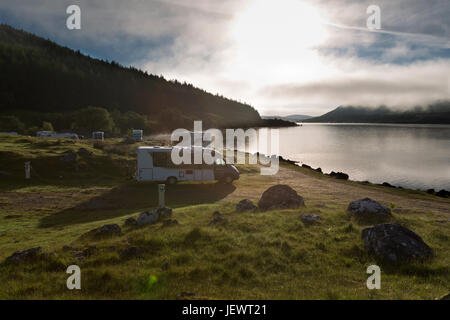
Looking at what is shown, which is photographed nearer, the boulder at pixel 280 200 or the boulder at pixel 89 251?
the boulder at pixel 89 251

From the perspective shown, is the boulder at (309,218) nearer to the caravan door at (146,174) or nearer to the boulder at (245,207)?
the boulder at (245,207)

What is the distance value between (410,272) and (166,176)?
636 inches

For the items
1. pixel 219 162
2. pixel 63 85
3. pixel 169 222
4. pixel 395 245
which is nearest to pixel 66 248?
pixel 169 222

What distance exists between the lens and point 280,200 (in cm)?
1266

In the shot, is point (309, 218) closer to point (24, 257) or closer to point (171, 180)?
point (24, 257)

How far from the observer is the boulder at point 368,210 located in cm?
1052

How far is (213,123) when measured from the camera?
7466 inches

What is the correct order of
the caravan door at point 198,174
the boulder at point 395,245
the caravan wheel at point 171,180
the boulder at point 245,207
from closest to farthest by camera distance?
the boulder at point 395,245, the boulder at point 245,207, the caravan wheel at point 171,180, the caravan door at point 198,174

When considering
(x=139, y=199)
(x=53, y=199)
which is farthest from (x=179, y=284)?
(x=53, y=199)

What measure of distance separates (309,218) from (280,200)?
286 cm

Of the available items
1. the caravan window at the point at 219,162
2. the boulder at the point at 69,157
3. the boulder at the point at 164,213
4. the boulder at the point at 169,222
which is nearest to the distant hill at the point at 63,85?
the boulder at the point at 69,157

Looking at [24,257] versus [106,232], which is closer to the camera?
[24,257]

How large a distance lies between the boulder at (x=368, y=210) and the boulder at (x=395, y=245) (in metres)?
2.94

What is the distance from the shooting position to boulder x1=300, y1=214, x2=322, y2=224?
973cm
